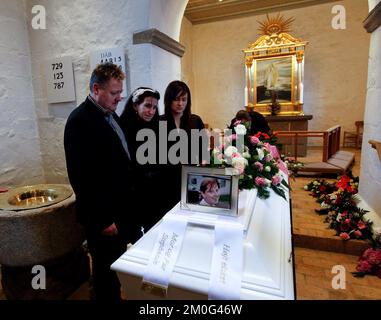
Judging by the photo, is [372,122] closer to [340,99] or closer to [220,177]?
[220,177]

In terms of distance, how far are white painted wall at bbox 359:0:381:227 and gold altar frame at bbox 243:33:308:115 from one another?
4444 millimetres

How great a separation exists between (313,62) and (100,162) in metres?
7.91

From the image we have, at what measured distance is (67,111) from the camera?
253 centimetres

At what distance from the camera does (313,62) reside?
7406 millimetres

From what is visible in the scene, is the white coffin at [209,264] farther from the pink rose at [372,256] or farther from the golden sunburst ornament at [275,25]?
the golden sunburst ornament at [275,25]

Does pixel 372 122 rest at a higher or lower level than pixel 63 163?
higher

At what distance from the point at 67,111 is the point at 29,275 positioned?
1.53m

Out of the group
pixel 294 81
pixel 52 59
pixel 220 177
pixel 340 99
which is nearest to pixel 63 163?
pixel 52 59

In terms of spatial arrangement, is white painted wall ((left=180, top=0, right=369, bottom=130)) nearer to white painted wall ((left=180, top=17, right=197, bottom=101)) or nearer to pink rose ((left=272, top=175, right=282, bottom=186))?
white painted wall ((left=180, top=17, right=197, bottom=101))

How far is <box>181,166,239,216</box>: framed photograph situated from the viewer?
3.42 ft

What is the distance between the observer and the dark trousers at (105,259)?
1.42m

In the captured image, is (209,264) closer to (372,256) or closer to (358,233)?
(372,256)

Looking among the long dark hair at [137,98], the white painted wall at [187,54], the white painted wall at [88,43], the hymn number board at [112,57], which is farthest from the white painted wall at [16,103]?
the white painted wall at [187,54]

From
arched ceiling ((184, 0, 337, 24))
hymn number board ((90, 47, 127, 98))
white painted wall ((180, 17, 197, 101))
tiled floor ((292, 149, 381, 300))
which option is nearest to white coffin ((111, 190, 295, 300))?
tiled floor ((292, 149, 381, 300))
